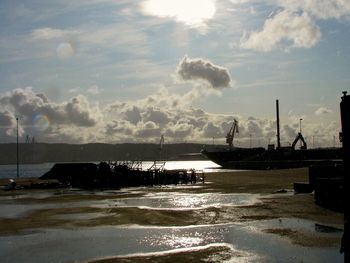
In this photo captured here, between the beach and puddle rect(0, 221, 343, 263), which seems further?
the beach

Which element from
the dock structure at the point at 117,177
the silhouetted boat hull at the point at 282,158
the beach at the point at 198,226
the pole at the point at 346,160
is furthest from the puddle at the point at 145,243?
the silhouetted boat hull at the point at 282,158

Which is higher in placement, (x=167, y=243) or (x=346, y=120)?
(x=346, y=120)

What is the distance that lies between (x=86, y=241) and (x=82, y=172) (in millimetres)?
52603

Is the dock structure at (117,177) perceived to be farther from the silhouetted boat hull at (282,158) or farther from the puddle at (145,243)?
the silhouetted boat hull at (282,158)

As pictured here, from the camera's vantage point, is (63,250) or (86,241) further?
(86,241)

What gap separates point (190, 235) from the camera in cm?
2539

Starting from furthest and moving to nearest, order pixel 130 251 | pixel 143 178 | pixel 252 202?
1. pixel 143 178
2. pixel 252 202
3. pixel 130 251

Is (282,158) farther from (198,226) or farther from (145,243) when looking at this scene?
(145,243)

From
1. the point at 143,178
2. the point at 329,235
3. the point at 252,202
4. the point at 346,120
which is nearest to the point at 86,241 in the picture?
the point at 329,235

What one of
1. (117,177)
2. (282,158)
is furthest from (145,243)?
(282,158)

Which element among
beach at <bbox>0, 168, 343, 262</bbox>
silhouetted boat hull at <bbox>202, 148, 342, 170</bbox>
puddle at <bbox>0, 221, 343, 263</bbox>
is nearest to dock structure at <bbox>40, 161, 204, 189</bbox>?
beach at <bbox>0, 168, 343, 262</bbox>

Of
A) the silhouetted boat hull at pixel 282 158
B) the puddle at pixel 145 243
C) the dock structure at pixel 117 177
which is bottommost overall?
the puddle at pixel 145 243

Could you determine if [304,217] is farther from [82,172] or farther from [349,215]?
[82,172]

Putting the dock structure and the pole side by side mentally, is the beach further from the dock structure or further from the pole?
the dock structure
